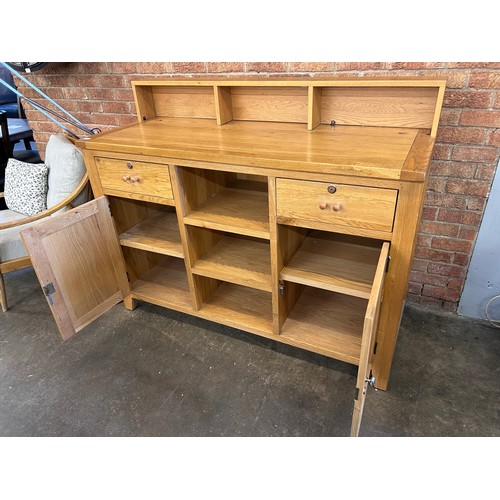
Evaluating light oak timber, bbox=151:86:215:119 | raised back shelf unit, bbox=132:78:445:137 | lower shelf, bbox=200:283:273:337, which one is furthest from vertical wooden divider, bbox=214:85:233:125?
lower shelf, bbox=200:283:273:337

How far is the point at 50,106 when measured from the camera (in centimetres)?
269

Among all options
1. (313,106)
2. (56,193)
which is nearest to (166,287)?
(56,193)

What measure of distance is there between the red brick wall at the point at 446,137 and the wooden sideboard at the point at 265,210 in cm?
13

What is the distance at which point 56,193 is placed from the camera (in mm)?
2229

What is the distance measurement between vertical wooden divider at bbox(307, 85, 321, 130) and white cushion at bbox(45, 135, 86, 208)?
135cm

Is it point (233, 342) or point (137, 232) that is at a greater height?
point (137, 232)

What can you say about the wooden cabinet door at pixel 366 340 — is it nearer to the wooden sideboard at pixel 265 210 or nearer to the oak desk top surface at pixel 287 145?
the wooden sideboard at pixel 265 210

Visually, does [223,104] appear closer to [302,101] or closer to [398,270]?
[302,101]

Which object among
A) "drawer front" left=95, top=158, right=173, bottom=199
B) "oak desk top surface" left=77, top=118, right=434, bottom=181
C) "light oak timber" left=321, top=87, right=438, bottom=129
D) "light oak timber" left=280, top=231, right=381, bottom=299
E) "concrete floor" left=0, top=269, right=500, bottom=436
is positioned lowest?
"concrete floor" left=0, top=269, right=500, bottom=436

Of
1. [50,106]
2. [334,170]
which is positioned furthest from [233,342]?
[50,106]

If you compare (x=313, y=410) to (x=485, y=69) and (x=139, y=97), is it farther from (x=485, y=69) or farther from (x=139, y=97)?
(x=139, y=97)

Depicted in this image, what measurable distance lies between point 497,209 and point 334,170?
92 cm

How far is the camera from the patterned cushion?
2287 millimetres

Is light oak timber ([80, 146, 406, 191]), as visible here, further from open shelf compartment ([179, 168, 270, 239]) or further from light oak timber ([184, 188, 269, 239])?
light oak timber ([184, 188, 269, 239])
